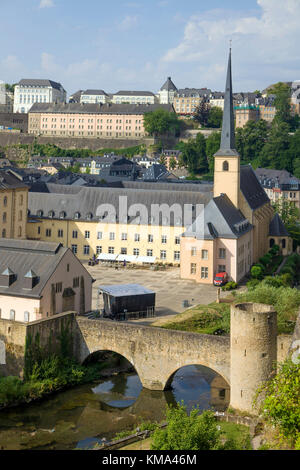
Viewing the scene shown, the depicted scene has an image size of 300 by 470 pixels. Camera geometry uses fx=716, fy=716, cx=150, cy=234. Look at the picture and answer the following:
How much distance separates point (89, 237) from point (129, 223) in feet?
14.0

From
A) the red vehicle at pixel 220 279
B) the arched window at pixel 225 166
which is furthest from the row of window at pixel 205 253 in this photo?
the arched window at pixel 225 166

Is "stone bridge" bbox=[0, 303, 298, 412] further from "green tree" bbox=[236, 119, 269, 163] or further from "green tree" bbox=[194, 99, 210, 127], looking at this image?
"green tree" bbox=[194, 99, 210, 127]

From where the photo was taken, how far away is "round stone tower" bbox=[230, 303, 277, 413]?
29.1 m

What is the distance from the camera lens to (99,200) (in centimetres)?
6988

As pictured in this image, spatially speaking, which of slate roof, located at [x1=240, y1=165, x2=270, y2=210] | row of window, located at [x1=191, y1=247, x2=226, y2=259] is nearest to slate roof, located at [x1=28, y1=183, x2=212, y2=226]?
slate roof, located at [x1=240, y1=165, x2=270, y2=210]

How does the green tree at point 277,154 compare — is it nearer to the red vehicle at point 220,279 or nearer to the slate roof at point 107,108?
the slate roof at point 107,108

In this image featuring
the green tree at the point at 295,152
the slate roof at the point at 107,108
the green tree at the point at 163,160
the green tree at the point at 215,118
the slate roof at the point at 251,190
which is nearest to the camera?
the slate roof at the point at 251,190

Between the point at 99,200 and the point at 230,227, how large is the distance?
15470 millimetres

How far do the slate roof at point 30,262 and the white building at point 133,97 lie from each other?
159 metres

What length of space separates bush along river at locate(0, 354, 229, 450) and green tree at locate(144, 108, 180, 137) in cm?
12301

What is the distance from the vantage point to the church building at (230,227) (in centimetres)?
5925

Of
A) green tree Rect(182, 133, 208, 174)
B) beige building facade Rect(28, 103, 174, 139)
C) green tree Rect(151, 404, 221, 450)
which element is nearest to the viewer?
green tree Rect(151, 404, 221, 450)

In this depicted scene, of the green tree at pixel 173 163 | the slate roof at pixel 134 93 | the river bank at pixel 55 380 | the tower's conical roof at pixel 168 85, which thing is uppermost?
the tower's conical roof at pixel 168 85
